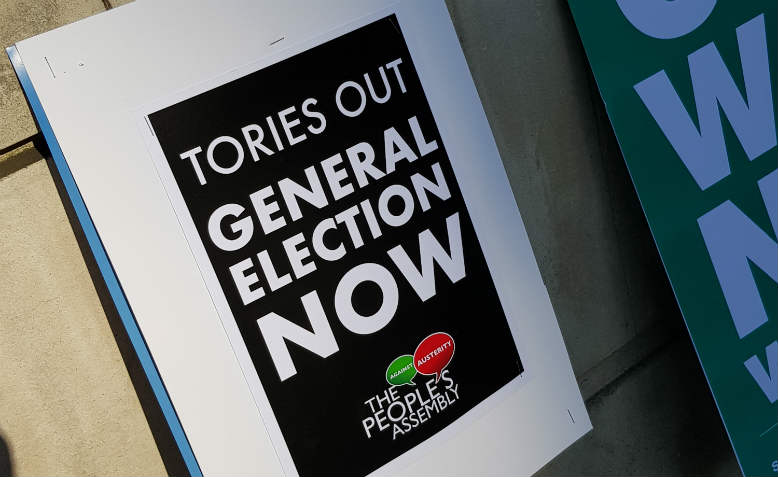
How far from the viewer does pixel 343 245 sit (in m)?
1.22

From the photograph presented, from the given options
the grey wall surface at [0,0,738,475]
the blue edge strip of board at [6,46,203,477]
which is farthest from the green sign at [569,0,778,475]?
the blue edge strip of board at [6,46,203,477]

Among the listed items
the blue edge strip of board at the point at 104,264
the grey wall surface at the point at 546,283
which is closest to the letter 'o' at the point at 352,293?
the blue edge strip of board at the point at 104,264

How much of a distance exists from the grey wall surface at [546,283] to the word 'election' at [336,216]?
35 cm

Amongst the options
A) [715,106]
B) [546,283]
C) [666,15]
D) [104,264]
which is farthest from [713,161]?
[104,264]

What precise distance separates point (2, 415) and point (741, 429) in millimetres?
1571

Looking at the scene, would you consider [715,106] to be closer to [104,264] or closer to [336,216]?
[336,216]

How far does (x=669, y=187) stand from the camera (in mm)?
1684

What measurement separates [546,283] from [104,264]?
1023 millimetres

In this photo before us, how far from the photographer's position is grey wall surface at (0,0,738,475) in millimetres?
1247

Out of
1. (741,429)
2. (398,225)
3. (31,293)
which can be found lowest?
(741,429)

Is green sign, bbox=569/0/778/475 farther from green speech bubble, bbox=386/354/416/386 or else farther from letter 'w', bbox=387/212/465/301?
green speech bubble, bbox=386/354/416/386

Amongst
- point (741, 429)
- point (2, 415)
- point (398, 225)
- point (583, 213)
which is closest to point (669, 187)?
point (583, 213)

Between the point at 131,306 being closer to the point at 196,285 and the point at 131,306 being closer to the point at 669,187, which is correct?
the point at 196,285

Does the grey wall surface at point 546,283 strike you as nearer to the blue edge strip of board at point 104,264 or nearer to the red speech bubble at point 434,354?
the blue edge strip of board at point 104,264
